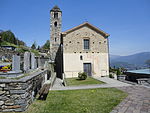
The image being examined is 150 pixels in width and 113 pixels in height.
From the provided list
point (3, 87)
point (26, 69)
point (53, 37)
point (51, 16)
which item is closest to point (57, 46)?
point (53, 37)

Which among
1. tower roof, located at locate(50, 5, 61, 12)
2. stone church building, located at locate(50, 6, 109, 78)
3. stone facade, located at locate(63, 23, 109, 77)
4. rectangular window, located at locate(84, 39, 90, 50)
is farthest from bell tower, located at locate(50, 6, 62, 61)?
rectangular window, located at locate(84, 39, 90, 50)

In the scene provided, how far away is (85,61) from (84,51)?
5.69 feet

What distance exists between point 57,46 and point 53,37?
254cm

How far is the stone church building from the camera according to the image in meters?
18.4

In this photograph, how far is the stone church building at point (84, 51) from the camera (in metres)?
18.4

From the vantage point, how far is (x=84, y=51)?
62.5 ft

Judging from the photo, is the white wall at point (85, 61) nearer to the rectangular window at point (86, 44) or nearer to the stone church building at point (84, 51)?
the stone church building at point (84, 51)

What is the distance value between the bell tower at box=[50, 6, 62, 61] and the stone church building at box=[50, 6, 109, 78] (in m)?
8.73

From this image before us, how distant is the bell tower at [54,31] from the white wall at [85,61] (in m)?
10.2

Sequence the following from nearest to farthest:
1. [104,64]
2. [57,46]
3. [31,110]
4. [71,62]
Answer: [31,110], [71,62], [104,64], [57,46]

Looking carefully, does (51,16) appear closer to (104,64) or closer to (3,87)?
(104,64)

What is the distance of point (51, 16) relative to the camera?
91.9 feet

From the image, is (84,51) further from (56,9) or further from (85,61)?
(56,9)

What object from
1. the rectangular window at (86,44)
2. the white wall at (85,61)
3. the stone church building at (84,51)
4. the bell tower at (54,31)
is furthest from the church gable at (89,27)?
the bell tower at (54,31)
